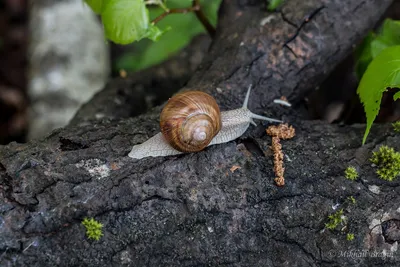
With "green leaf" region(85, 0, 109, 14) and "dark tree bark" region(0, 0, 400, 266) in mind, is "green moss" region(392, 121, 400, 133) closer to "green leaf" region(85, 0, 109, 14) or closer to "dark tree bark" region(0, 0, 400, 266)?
"dark tree bark" region(0, 0, 400, 266)

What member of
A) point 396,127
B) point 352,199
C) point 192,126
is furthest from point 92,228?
point 396,127

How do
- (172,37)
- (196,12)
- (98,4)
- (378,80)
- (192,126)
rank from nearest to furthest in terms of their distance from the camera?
(378,80), (192,126), (98,4), (196,12), (172,37)

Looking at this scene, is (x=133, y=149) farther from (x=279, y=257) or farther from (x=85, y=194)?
(x=279, y=257)

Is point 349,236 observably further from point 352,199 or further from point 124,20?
point 124,20

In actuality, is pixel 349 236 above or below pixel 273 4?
below

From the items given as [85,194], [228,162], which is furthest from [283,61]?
[85,194]

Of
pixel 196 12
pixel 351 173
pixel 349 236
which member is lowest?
pixel 349 236

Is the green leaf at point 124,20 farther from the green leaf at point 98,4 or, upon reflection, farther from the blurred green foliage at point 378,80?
the blurred green foliage at point 378,80

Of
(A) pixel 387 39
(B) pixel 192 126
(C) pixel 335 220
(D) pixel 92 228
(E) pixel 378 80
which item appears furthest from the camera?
(A) pixel 387 39

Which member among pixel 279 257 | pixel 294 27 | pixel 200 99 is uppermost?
pixel 294 27
